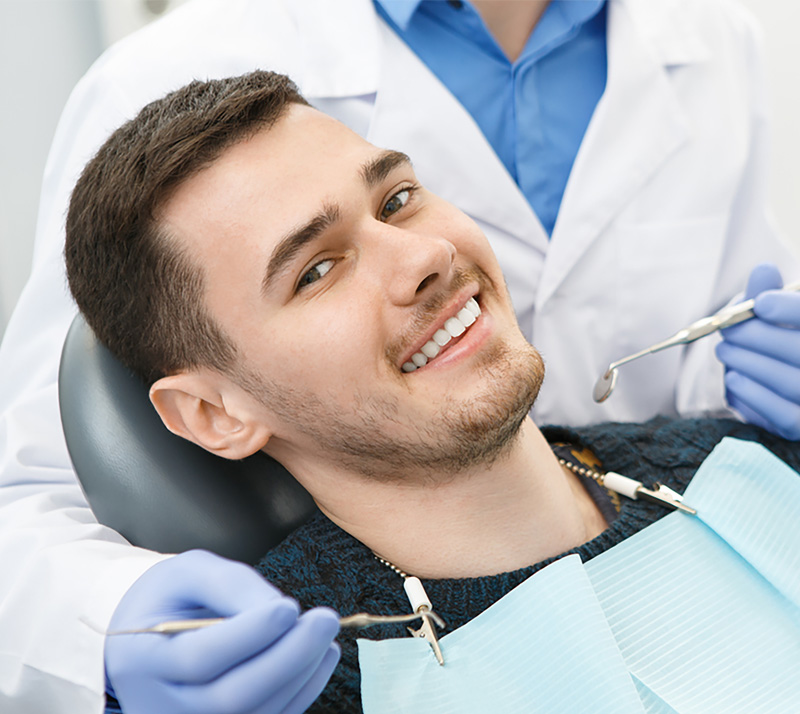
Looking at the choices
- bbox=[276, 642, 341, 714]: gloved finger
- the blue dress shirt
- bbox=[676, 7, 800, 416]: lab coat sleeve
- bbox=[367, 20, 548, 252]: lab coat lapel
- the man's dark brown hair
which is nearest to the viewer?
bbox=[276, 642, 341, 714]: gloved finger

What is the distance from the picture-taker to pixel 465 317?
3.97 ft

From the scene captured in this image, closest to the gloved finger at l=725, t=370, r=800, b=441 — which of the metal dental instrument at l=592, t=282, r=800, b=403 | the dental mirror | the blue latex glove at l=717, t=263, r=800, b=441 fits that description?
the blue latex glove at l=717, t=263, r=800, b=441

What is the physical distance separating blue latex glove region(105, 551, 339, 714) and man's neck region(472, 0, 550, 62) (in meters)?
1.20

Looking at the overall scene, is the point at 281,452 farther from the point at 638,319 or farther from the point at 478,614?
the point at 638,319

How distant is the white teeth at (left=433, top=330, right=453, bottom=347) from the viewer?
1.19 meters

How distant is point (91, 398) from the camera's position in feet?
4.11

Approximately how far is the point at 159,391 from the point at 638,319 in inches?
39.2

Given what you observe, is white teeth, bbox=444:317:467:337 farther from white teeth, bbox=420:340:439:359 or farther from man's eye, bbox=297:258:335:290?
man's eye, bbox=297:258:335:290

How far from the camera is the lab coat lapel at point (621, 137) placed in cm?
166

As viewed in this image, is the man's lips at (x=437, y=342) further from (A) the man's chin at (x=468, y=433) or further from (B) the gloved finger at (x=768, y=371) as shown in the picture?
(B) the gloved finger at (x=768, y=371)

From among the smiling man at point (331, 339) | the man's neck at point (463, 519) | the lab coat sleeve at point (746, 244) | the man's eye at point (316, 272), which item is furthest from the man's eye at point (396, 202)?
the lab coat sleeve at point (746, 244)

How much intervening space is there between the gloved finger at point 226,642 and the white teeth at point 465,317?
49cm

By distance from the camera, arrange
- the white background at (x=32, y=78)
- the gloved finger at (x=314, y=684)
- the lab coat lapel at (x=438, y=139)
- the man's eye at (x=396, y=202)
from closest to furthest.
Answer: the gloved finger at (x=314, y=684) < the man's eye at (x=396, y=202) < the lab coat lapel at (x=438, y=139) < the white background at (x=32, y=78)

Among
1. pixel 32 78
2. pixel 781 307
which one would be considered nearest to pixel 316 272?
pixel 781 307
